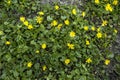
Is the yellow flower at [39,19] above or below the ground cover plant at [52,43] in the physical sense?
above

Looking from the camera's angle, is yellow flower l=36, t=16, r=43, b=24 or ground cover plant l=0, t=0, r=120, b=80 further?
yellow flower l=36, t=16, r=43, b=24

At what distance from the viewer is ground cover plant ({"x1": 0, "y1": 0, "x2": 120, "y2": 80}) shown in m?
3.44

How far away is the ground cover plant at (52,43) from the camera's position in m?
3.44

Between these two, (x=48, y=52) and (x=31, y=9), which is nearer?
(x=48, y=52)

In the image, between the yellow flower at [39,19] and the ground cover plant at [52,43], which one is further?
the yellow flower at [39,19]

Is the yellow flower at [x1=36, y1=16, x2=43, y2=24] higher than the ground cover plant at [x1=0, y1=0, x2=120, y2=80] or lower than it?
higher

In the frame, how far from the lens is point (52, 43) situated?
347 cm

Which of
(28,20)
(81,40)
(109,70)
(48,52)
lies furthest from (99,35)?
(28,20)

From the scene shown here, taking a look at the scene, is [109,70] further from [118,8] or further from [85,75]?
[118,8]

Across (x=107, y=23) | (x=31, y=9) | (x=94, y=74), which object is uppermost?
(x=31, y=9)

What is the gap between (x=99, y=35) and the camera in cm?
363

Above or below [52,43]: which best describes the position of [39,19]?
above

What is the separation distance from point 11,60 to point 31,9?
2.58ft

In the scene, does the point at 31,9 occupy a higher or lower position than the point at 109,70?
higher
